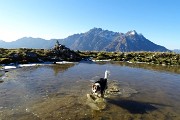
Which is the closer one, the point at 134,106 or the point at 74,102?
the point at 134,106

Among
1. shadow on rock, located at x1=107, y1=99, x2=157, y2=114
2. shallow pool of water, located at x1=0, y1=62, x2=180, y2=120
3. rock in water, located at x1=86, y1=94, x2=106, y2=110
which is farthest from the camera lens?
rock in water, located at x1=86, y1=94, x2=106, y2=110

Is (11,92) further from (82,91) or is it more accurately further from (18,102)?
(82,91)

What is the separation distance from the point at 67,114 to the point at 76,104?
3467 mm

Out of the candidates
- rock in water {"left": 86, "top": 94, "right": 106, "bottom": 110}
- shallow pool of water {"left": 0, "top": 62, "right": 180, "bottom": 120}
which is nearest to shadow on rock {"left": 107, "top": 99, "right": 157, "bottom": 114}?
shallow pool of water {"left": 0, "top": 62, "right": 180, "bottom": 120}

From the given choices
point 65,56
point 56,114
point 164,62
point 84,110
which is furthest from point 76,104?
point 164,62

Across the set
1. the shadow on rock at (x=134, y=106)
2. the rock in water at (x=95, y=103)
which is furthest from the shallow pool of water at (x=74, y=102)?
the rock in water at (x=95, y=103)

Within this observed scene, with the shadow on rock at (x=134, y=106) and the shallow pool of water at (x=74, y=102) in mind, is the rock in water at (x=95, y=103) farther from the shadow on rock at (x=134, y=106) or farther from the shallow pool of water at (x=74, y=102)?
the shadow on rock at (x=134, y=106)

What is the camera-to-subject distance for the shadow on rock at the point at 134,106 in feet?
81.7

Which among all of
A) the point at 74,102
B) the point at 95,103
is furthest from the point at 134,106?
the point at 74,102

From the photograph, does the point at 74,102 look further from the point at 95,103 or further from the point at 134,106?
the point at 134,106

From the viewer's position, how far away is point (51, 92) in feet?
102

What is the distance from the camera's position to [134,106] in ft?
87.1

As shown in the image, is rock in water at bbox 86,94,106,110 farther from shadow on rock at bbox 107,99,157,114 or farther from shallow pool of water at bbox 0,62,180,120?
shadow on rock at bbox 107,99,157,114

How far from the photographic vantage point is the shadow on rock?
24.9m
